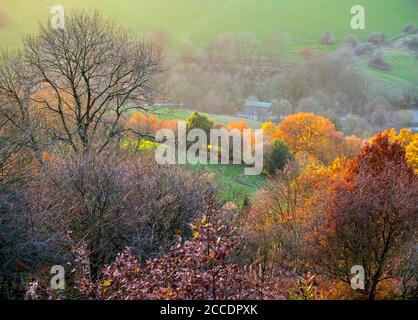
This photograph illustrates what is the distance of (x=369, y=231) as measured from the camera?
1306 cm

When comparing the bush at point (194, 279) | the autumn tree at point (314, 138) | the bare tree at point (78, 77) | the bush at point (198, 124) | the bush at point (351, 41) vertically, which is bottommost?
the autumn tree at point (314, 138)

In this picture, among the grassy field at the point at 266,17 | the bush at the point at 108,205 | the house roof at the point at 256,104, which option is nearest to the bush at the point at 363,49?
the grassy field at the point at 266,17

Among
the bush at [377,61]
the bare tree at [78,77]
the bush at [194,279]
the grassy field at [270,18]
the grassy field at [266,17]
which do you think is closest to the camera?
the bush at [194,279]

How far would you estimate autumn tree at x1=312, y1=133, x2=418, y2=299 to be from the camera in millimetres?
13070

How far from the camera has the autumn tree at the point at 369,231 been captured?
515 inches

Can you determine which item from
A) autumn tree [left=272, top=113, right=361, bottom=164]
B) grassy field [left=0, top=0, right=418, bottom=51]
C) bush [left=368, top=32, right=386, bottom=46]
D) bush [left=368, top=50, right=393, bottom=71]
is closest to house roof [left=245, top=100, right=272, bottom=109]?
autumn tree [left=272, top=113, right=361, bottom=164]

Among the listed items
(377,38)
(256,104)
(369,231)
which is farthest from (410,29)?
(369,231)

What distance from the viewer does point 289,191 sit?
22.5 metres

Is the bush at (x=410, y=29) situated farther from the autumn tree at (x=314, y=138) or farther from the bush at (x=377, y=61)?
the autumn tree at (x=314, y=138)

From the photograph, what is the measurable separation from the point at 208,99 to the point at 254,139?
32.3 metres

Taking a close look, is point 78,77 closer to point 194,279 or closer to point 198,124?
→ point 194,279

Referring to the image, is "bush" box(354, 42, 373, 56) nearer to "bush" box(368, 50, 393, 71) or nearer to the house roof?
"bush" box(368, 50, 393, 71)

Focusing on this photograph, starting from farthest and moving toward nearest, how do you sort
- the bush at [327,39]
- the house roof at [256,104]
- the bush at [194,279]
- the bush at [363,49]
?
the bush at [327,39], the bush at [363,49], the house roof at [256,104], the bush at [194,279]

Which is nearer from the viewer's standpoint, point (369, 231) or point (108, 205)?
point (108, 205)
